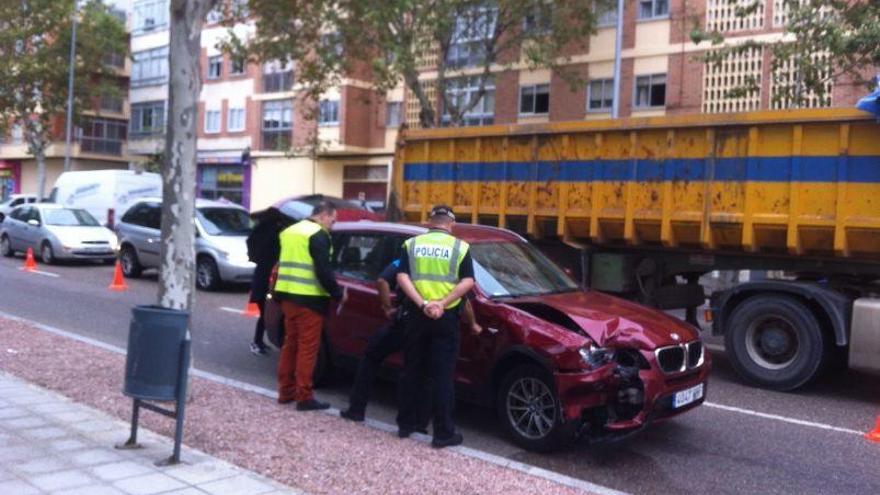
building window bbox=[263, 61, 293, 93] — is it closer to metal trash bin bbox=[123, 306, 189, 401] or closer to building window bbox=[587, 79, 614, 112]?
building window bbox=[587, 79, 614, 112]

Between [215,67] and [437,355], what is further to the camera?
[215,67]

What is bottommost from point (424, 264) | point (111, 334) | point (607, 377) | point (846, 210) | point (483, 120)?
point (111, 334)

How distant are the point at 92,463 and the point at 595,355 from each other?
3.32m

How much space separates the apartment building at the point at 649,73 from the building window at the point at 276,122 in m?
8.36

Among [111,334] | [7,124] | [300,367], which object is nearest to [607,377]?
[300,367]

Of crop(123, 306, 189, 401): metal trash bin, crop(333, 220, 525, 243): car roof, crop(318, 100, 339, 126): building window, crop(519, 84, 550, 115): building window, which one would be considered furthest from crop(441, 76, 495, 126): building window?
crop(123, 306, 189, 401): metal trash bin

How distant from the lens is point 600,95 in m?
26.3

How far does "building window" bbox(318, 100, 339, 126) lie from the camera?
110 ft

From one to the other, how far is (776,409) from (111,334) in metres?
7.89

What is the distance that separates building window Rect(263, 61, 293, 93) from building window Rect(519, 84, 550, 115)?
10.9 metres

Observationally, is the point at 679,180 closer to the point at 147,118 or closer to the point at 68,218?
the point at 68,218

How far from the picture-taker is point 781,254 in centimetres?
904

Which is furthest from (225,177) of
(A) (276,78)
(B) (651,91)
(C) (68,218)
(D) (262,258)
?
(D) (262,258)

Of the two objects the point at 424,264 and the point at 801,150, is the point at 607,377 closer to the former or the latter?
the point at 424,264
